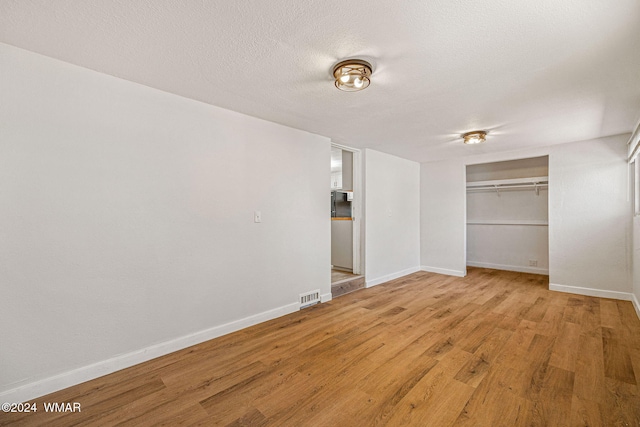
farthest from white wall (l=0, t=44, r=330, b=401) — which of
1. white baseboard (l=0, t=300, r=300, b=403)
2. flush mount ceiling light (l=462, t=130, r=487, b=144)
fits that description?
flush mount ceiling light (l=462, t=130, r=487, b=144)

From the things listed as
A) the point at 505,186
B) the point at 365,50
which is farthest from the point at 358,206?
→ the point at 505,186

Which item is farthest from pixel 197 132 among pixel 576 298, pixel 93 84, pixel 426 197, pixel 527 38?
pixel 576 298

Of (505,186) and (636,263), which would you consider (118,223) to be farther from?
(505,186)

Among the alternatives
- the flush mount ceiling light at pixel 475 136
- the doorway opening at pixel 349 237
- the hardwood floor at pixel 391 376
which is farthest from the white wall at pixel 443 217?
the hardwood floor at pixel 391 376

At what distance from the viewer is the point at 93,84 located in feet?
6.85

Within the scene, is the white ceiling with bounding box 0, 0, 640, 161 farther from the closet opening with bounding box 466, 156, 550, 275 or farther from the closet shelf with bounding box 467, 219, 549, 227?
the closet shelf with bounding box 467, 219, 549, 227

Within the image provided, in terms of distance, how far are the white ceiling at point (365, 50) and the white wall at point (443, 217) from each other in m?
2.52

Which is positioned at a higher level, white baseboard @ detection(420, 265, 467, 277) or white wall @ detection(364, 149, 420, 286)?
white wall @ detection(364, 149, 420, 286)

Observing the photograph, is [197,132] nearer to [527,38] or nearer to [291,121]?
[291,121]

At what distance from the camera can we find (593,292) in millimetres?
4000

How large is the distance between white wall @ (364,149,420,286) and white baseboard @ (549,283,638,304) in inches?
89.2

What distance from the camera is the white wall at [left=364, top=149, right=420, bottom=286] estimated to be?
182 inches

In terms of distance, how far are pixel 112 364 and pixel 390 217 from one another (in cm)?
426

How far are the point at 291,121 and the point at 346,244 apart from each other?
103 inches
